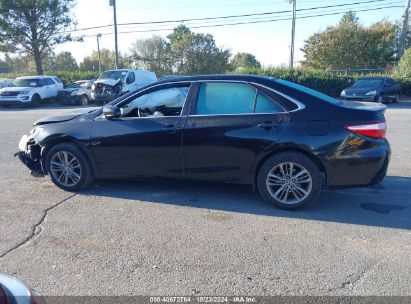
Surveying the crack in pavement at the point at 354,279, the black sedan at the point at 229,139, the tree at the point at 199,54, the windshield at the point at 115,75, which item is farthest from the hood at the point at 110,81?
the tree at the point at 199,54

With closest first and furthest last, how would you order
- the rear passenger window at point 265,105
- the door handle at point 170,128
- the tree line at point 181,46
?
the rear passenger window at point 265,105
the door handle at point 170,128
the tree line at point 181,46

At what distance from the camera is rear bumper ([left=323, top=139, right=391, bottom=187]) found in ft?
14.6

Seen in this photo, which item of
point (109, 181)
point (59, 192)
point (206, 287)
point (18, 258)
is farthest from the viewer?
point (109, 181)

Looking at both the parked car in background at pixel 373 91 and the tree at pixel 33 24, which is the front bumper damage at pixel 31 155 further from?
the tree at pixel 33 24

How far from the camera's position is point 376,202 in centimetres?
502

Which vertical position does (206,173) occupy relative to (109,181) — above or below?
above

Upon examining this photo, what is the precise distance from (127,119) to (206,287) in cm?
275

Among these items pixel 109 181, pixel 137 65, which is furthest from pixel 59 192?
pixel 137 65

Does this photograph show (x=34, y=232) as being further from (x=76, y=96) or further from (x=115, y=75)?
(x=76, y=96)

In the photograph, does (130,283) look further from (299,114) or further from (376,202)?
(376,202)

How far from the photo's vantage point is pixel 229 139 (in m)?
4.74

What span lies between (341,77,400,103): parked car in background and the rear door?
1641 centimetres

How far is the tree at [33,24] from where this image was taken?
33.3 meters

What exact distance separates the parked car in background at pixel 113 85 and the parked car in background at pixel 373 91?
1081 cm
